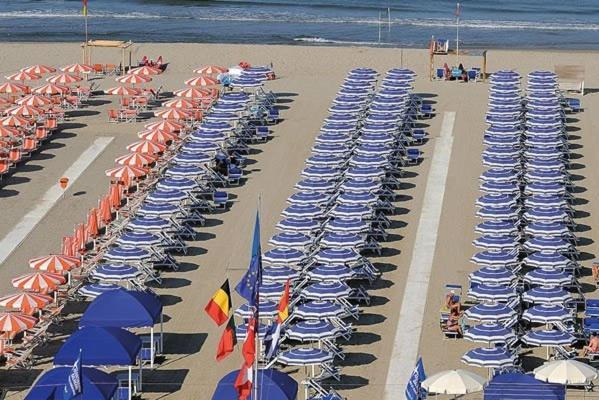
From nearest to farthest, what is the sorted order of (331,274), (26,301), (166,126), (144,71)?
1. (26,301)
2. (331,274)
3. (166,126)
4. (144,71)

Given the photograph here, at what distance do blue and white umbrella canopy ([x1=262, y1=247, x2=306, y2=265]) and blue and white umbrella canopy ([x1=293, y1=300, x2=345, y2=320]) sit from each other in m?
2.57

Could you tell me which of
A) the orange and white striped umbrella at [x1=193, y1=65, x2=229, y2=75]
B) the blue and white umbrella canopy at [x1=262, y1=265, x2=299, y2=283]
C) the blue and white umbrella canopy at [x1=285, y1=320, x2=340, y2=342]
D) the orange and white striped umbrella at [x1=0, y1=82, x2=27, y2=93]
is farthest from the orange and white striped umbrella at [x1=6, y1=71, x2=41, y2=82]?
the blue and white umbrella canopy at [x1=285, y1=320, x2=340, y2=342]

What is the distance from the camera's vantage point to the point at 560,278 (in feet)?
114

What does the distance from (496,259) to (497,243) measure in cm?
127

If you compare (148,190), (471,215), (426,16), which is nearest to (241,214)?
(148,190)

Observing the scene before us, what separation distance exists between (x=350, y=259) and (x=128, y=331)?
20.2 ft

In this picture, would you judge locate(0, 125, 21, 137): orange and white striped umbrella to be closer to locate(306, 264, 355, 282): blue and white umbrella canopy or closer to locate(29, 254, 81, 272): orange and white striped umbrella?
locate(29, 254, 81, 272): orange and white striped umbrella

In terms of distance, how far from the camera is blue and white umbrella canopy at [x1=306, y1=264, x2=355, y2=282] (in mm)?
34688

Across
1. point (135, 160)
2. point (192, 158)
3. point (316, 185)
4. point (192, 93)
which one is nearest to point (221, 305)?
point (316, 185)

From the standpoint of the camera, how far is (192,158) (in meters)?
43.8

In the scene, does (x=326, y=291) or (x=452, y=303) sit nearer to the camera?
(x=326, y=291)

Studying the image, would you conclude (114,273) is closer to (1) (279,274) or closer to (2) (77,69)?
(1) (279,274)

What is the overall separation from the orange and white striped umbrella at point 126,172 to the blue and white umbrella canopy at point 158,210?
9.43 ft

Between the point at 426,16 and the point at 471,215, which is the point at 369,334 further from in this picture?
the point at 426,16
